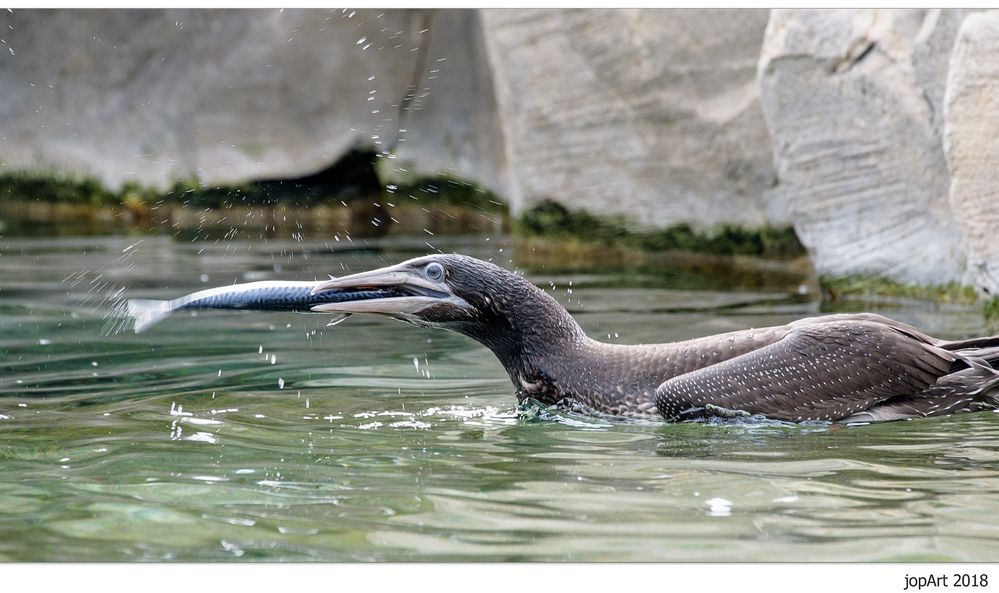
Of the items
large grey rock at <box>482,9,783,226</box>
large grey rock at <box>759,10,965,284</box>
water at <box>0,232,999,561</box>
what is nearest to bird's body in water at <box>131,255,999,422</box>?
water at <box>0,232,999,561</box>

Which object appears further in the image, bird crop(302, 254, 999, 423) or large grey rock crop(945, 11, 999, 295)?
large grey rock crop(945, 11, 999, 295)

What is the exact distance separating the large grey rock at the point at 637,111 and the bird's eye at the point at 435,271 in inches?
251

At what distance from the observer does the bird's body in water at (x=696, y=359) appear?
6.04m

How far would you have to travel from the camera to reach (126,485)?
5066mm

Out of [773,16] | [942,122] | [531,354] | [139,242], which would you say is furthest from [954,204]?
[139,242]

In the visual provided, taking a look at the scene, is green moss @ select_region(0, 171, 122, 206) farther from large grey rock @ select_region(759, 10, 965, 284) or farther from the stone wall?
large grey rock @ select_region(759, 10, 965, 284)

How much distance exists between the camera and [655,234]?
1310cm

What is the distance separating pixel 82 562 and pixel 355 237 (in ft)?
37.8

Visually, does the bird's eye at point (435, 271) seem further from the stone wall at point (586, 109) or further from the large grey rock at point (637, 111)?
the large grey rock at point (637, 111)

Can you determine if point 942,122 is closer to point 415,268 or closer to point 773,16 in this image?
point 773,16

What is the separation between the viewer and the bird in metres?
6.04

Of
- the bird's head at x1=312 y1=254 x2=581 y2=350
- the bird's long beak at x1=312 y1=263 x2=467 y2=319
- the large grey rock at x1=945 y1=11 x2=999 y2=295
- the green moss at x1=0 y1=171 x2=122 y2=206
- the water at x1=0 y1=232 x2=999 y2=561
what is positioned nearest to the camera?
the water at x1=0 y1=232 x2=999 y2=561

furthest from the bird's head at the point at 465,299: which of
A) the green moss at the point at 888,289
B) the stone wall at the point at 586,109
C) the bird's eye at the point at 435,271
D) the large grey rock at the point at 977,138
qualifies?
the green moss at the point at 888,289

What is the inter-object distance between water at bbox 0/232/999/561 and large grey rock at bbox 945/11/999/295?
54cm
